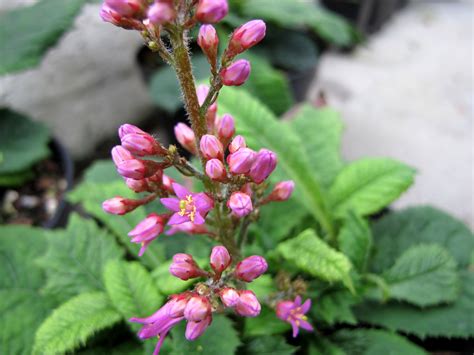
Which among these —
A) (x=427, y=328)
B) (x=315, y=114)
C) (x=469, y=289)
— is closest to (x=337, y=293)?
(x=427, y=328)

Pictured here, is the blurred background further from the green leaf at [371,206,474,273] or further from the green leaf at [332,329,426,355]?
the green leaf at [332,329,426,355]

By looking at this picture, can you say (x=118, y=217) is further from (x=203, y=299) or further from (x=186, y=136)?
(x=203, y=299)

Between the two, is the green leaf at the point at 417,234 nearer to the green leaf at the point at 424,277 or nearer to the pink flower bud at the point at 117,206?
the green leaf at the point at 424,277

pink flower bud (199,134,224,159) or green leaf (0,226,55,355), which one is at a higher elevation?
pink flower bud (199,134,224,159)

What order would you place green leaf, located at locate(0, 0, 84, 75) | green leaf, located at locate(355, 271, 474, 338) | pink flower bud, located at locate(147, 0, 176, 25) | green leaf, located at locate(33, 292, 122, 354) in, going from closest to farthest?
1. pink flower bud, located at locate(147, 0, 176, 25)
2. green leaf, located at locate(33, 292, 122, 354)
3. green leaf, located at locate(355, 271, 474, 338)
4. green leaf, located at locate(0, 0, 84, 75)

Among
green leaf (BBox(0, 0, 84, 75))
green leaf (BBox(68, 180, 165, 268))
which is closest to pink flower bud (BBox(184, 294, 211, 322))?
green leaf (BBox(68, 180, 165, 268))

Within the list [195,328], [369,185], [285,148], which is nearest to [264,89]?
[285,148]

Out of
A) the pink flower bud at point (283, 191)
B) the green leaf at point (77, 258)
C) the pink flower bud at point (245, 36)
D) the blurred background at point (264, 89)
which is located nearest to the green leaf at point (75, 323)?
the green leaf at point (77, 258)
